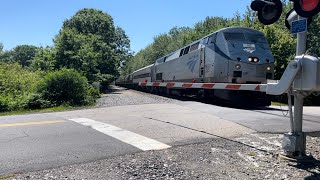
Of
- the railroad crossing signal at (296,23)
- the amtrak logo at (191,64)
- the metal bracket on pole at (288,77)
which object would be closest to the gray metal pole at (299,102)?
the railroad crossing signal at (296,23)

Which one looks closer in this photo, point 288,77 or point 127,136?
point 288,77

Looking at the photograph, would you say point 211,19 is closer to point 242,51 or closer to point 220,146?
point 242,51

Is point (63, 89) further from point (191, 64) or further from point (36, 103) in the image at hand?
point (191, 64)

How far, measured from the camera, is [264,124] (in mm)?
9445

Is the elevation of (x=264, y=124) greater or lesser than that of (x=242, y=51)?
lesser

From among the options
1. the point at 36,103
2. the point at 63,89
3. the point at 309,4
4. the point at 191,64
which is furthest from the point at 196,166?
the point at 191,64

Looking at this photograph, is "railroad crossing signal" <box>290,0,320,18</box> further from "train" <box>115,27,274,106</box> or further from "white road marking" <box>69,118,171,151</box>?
"train" <box>115,27,274,106</box>

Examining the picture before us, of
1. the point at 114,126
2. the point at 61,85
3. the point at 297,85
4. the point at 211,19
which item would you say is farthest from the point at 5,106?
the point at 211,19

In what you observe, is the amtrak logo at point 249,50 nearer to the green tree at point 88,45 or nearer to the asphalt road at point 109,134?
the asphalt road at point 109,134

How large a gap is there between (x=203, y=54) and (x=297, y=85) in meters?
12.1

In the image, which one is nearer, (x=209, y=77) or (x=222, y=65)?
(x=222, y=65)

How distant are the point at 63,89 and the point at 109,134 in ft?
35.1

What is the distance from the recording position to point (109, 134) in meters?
8.27

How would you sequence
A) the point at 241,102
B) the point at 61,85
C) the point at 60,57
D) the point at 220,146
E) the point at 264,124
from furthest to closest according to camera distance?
1. the point at 60,57
2. the point at 61,85
3. the point at 241,102
4. the point at 264,124
5. the point at 220,146
